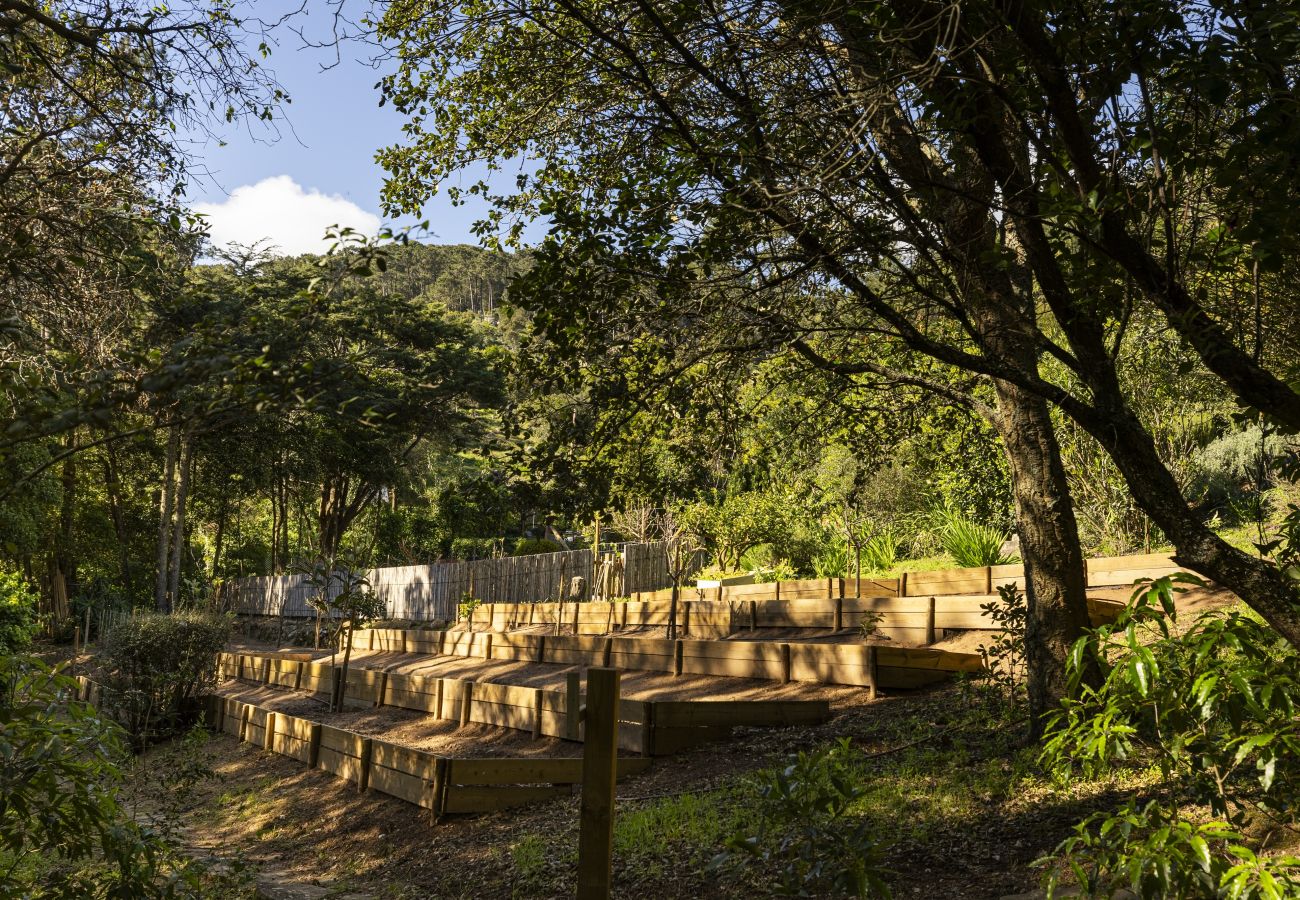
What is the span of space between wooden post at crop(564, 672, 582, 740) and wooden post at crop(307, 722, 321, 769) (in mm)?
2905

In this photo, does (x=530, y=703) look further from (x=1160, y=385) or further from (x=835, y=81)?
(x=1160, y=385)

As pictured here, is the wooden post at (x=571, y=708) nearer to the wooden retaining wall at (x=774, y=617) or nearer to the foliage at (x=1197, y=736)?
the wooden retaining wall at (x=774, y=617)

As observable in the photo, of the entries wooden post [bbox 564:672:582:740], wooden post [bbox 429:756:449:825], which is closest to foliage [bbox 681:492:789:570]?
wooden post [bbox 564:672:582:740]

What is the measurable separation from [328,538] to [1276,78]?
102 ft

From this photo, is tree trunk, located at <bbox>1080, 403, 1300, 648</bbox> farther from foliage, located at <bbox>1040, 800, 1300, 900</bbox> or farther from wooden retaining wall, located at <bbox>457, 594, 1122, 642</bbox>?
wooden retaining wall, located at <bbox>457, 594, 1122, 642</bbox>

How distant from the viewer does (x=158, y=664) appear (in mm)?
12625

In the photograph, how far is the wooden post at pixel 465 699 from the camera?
9.49m

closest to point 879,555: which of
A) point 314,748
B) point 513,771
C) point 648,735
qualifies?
point 648,735

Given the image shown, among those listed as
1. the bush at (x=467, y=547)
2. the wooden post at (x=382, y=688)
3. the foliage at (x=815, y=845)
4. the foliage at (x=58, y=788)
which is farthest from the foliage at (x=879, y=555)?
the bush at (x=467, y=547)

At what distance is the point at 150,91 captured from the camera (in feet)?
18.5

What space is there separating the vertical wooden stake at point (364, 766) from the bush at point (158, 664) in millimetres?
4939

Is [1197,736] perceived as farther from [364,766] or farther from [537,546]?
[537,546]

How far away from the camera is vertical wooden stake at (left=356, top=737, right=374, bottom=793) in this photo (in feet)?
26.5

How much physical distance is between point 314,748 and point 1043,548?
7.11 metres
